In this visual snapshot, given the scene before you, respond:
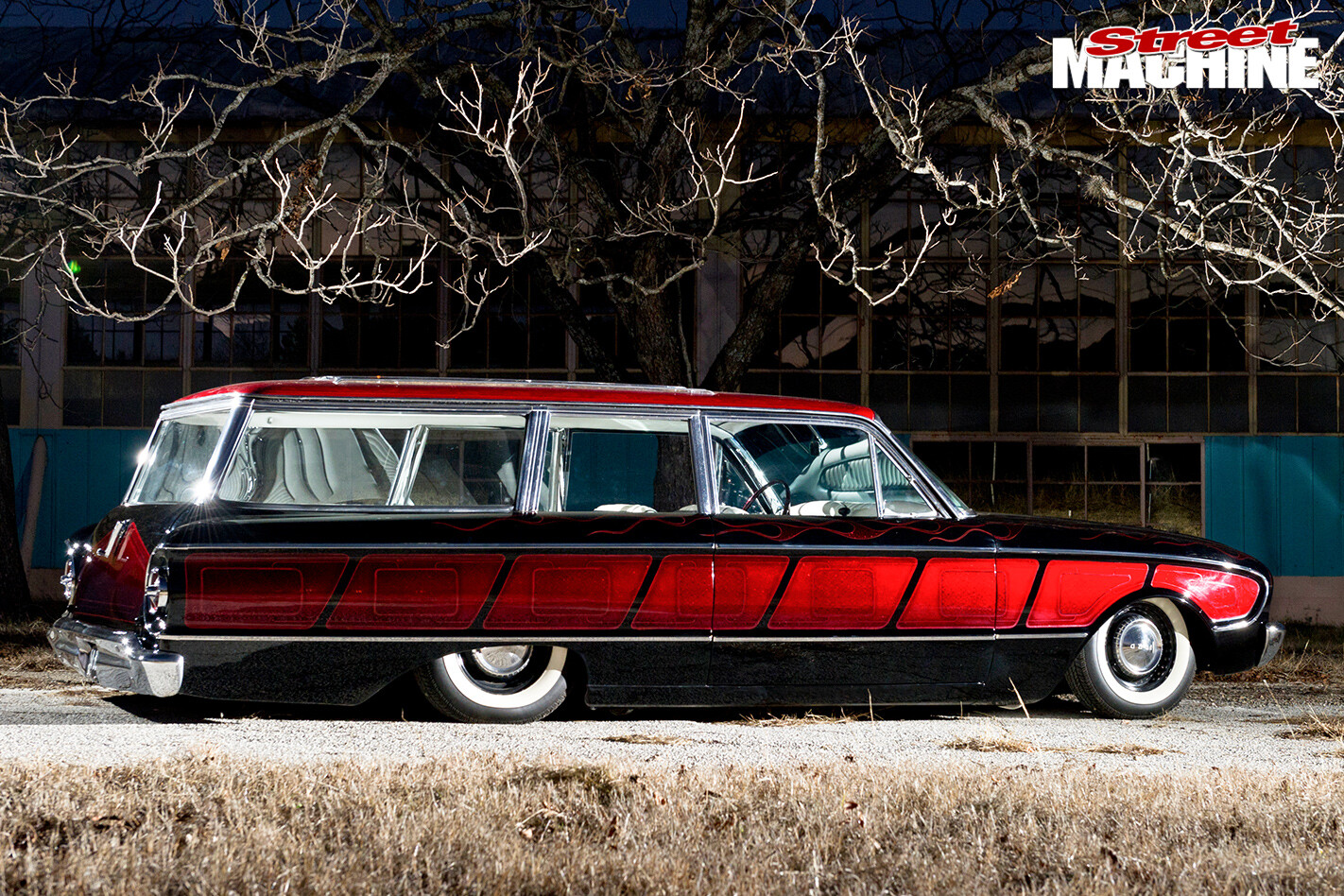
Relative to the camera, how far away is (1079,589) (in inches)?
269

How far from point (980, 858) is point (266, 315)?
46.9 feet

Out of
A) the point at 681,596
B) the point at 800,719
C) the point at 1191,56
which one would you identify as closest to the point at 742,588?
the point at 681,596

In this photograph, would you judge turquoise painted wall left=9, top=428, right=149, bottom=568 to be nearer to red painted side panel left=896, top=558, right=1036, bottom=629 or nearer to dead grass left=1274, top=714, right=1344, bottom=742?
red painted side panel left=896, top=558, right=1036, bottom=629

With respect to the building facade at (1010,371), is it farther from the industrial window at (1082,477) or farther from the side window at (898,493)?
the side window at (898,493)

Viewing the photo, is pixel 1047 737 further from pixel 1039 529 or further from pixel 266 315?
pixel 266 315

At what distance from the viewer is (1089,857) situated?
4.14m

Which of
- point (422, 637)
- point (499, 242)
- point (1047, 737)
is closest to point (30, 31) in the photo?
point (499, 242)

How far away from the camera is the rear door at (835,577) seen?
→ 21.0ft

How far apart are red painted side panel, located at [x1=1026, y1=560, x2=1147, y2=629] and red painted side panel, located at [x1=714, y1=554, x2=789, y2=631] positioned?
139 centimetres

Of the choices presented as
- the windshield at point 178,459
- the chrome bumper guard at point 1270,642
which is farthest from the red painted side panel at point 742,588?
the chrome bumper guard at point 1270,642

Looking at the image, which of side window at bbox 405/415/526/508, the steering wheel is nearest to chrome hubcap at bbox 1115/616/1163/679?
the steering wheel

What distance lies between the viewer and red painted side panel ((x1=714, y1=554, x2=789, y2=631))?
6.37 metres

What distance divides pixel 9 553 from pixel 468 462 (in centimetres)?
833

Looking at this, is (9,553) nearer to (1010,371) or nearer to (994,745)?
(994,745)
